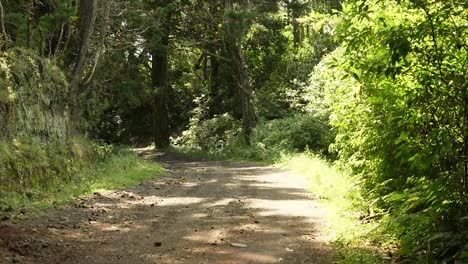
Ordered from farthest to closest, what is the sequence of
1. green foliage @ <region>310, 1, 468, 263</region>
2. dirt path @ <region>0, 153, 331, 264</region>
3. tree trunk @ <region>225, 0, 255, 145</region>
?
tree trunk @ <region>225, 0, 255, 145</region>, dirt path @ <region>0, 153, 331, 264</region>, green foliage @ <region>310, 1, 468, 263</region>

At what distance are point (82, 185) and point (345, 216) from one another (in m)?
6.63

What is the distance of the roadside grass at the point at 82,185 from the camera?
8883 mm

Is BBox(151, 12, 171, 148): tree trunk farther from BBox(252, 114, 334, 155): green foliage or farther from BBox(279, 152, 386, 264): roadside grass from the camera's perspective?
BBox(279, 152, 386, 264): roadside grass

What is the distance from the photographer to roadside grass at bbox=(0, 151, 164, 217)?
8.88 metres

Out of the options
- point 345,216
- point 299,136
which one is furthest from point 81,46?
point 345,216

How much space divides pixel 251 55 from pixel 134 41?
40.6ft

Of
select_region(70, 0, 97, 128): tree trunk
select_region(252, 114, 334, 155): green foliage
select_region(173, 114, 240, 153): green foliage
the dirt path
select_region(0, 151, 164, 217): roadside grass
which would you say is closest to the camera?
the dirt path

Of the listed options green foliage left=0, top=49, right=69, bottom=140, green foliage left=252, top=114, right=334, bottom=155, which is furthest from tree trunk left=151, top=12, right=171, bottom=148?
green foliage left=0, top=49, right=69, bottom=140

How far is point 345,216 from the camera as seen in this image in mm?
8414

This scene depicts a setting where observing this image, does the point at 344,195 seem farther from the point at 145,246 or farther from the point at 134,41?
the point at 134,41

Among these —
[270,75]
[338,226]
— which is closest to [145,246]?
[338,226]

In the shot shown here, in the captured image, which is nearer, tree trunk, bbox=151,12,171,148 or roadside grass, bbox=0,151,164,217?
roadside grass, bbox=0,151,164,217

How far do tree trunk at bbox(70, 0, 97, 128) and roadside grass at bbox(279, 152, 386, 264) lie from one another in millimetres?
7721

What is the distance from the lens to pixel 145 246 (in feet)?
22.3
